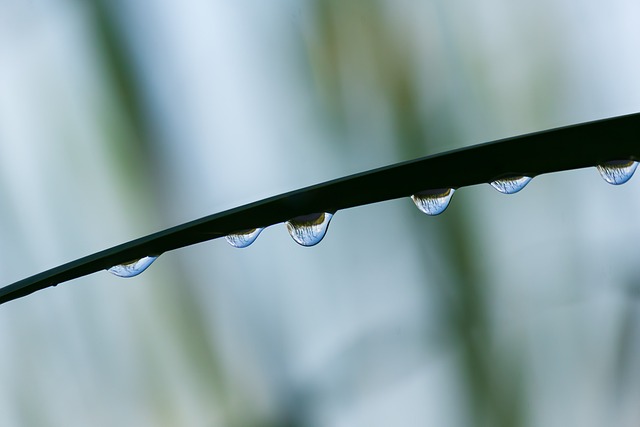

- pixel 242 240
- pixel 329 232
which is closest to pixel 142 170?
pixel 329 232

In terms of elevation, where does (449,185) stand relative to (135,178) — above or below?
below

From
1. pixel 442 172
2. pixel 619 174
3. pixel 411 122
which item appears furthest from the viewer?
pixel 411 122

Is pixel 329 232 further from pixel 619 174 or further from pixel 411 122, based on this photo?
pixel 619 174

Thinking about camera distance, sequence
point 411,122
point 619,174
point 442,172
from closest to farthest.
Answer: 1. point 442,172
2. point 619,174
3. point 411,122

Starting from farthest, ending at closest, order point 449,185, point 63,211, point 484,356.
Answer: point 63,211 < point 484,356 < point 449,185

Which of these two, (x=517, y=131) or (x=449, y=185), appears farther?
(x=517, y=131)

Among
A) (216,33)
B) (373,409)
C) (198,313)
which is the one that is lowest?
(373,409)

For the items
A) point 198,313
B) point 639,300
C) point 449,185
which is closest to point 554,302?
point 639,300

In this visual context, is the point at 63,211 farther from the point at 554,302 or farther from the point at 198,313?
→ the point at 554,302
